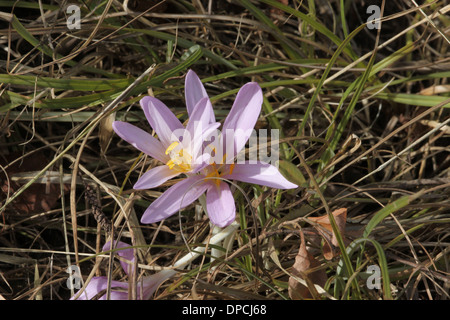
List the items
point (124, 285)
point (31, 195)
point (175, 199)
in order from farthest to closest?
1. point (31, 195)
2. point (124, 285)
3. point (175, 199)

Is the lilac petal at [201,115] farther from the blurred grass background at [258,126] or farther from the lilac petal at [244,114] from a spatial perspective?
the blurred grass background at [258,126]

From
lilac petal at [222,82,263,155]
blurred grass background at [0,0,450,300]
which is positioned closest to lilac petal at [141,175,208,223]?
lilac petal at [222,82,263,155]

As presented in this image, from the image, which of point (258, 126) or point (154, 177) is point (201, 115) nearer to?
point (154, 177)

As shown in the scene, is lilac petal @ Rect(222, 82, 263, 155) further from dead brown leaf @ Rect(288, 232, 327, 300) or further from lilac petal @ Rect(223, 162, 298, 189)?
dead brown leaf @ Rect(288, 232, 327, 300)

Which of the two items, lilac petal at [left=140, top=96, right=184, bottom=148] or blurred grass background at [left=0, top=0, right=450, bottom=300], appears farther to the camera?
blurred grass background at [left=0, top=0, right=450, bottom=300]

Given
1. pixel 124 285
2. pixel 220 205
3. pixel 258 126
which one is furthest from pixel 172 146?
pixel 258 126

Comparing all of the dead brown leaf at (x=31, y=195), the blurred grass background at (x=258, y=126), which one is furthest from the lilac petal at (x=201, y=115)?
the dead brown leaf at (x=31, y=195)

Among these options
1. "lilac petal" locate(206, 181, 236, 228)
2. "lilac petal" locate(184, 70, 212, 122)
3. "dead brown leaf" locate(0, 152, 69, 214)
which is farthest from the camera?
"dead brown leaf" locate(0, 152, 69, 214)
